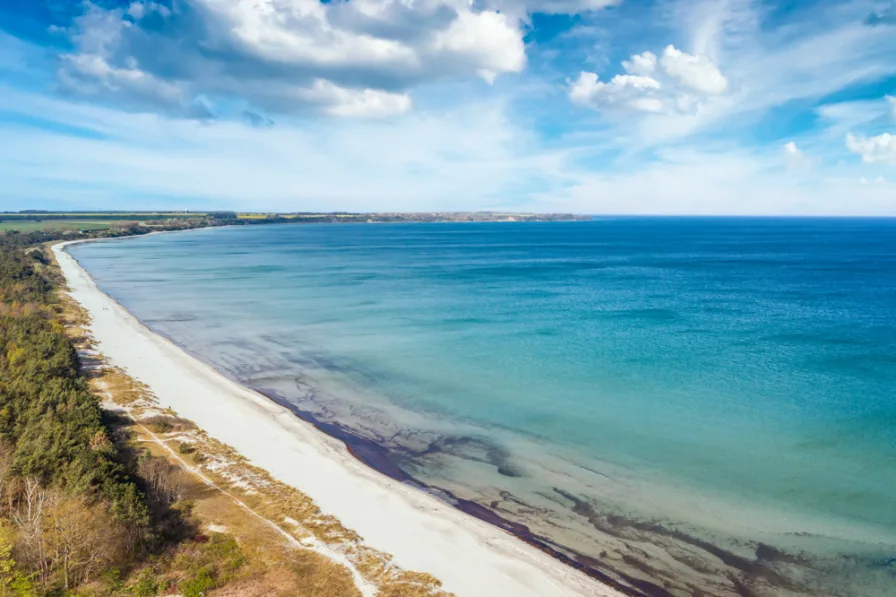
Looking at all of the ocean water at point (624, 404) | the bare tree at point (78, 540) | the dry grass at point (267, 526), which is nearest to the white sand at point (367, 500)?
the dry grass at point (267, 526)

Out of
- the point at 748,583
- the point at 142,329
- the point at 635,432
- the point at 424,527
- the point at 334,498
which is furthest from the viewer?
the point at 142,329

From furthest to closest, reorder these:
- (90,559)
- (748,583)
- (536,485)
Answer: (536,485), (748,583), (90,559)

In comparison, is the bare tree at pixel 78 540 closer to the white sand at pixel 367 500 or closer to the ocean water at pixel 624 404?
the white sand at pixel 367 500

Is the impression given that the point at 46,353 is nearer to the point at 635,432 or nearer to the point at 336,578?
the point at 336,578

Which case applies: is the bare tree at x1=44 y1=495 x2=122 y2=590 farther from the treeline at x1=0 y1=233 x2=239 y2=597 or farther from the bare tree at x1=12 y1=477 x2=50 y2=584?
the bare tree at x1=12 y1=477 x2=50 y2=584

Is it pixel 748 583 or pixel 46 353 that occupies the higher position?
pixel 46 353

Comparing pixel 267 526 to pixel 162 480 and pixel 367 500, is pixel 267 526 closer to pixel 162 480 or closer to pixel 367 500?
pixel 367 500

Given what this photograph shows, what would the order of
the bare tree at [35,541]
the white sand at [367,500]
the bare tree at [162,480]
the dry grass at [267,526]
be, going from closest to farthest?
the bare tree at [35,541]
the dry grass at [267,526]
the white sand at [367,500]
the bare tree at [162,480]

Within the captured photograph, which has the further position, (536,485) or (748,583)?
(536,485)

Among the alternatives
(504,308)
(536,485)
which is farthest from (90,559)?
(504,308)
